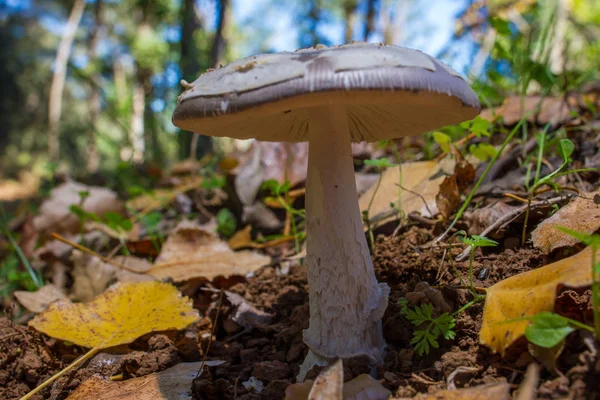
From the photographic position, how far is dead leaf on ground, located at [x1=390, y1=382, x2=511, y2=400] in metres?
1.15

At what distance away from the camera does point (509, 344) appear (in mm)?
1240

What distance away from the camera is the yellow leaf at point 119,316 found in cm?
194

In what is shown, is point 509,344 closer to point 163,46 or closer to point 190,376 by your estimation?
point 190,376

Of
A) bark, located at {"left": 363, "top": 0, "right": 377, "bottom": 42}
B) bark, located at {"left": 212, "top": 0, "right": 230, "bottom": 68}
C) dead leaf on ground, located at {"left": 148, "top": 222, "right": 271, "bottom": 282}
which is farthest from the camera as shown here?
bark, located at {"left": 363, "top": 0, "right": 377, "bottom": 42}

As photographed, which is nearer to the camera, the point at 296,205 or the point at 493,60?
the point at 296,205

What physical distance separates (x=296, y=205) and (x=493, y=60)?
204 cm

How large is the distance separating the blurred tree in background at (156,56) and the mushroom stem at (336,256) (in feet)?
2.62

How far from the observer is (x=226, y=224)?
11.2 feet

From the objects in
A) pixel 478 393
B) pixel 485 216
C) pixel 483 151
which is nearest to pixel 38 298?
pixel 478 393

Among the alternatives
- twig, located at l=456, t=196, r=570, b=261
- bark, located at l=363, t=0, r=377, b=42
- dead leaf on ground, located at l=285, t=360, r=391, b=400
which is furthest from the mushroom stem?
bark, located at l=363, t=0, r=377, b=42

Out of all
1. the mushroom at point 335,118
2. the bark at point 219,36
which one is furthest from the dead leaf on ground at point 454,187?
the bark at point 219,36

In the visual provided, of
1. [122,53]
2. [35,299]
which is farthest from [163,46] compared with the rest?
[122,53]

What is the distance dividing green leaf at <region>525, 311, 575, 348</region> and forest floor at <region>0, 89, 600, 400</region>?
0.31 feet

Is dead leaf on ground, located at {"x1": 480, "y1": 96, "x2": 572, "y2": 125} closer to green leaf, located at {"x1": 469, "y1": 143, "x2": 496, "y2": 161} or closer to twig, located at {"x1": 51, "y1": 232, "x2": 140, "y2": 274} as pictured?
green leaf, located at {"x1": 469, "y1": 143, "x2": 496, "y2": 161}
